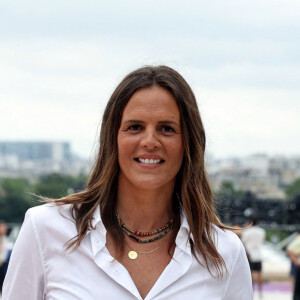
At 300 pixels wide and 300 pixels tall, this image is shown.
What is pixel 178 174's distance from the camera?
228 cm

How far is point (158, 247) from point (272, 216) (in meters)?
19.3

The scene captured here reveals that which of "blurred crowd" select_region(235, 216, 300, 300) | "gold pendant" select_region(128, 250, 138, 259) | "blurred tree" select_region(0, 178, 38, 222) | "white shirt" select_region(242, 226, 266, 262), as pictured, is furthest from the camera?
"blurred tree" select_region(0, 178, 38, 222)

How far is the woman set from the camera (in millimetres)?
2051

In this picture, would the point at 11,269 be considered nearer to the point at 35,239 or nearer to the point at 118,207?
the point at 35,239

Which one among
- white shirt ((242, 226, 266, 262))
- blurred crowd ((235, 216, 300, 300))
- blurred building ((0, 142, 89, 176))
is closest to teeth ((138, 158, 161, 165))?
blurred crowd ((235, 216, 300, 300))

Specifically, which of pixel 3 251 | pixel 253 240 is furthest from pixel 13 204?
pixel 3 251

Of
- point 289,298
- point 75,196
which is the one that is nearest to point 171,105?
point 75,196

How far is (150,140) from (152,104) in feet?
0.37

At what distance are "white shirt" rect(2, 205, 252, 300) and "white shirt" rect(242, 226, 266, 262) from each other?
21.8ft

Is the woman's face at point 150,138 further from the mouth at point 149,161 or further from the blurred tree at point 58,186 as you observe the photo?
the blurred tree at point 58,186

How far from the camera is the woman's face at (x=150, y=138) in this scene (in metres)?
2.08

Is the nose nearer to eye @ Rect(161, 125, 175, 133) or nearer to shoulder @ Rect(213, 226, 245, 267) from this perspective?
eye @ Rect(161, 125, 175, 133)

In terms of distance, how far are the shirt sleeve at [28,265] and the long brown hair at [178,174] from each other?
0.37ft

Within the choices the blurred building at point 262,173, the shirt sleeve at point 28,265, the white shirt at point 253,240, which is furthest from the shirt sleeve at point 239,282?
the blurred building at point 262,173
